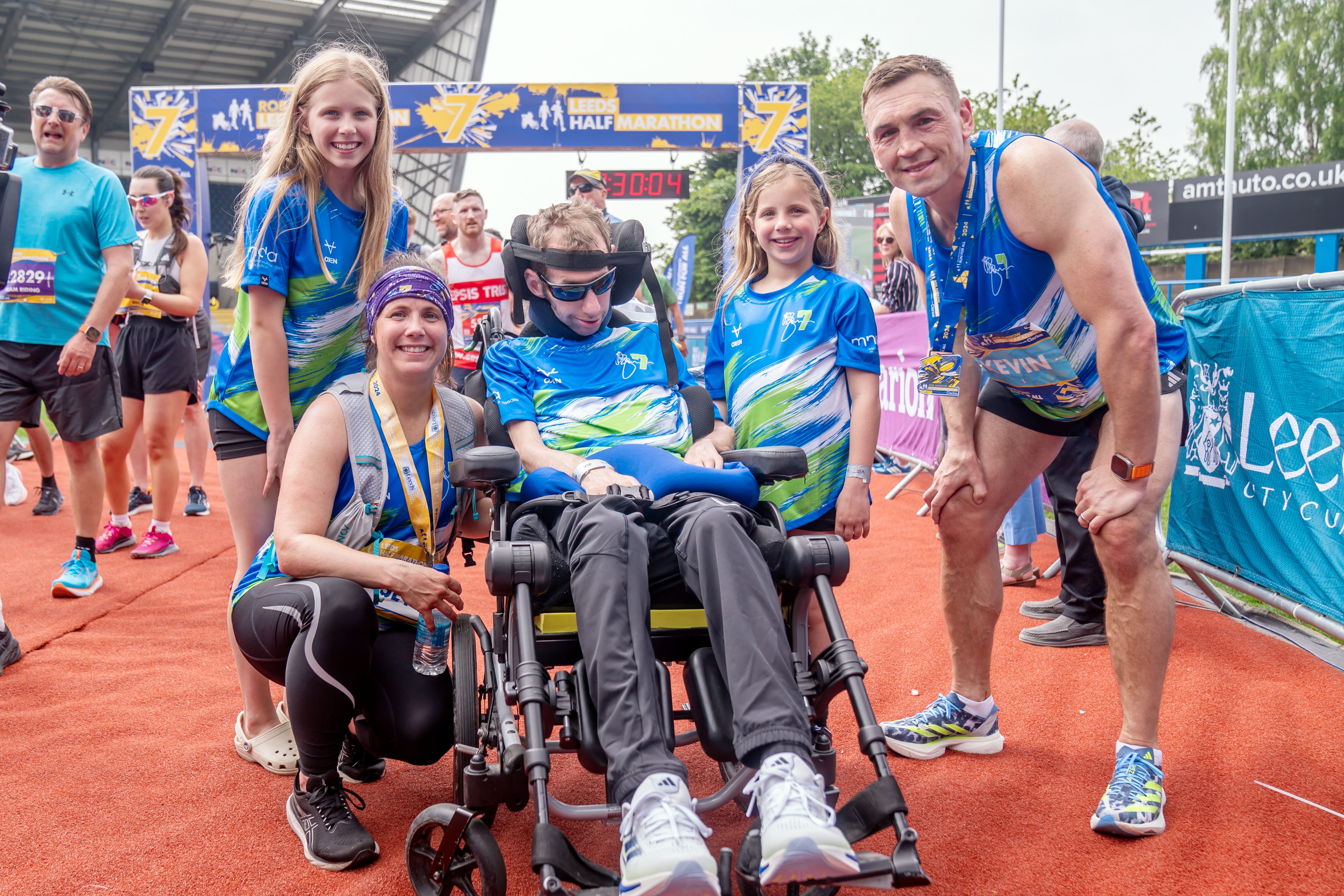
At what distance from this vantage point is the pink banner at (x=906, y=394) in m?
7.35

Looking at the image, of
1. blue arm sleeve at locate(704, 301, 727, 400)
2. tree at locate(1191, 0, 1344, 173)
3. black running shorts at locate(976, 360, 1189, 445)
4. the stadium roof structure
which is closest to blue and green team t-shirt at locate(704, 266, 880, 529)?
blue arm sleeve at locate(704, 301, 727, 400)

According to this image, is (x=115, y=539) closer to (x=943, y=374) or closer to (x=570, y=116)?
(x=943, y=374)

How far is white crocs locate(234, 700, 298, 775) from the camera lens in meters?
2.64

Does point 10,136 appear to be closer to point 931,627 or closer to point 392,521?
point 392,521

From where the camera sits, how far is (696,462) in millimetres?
2428

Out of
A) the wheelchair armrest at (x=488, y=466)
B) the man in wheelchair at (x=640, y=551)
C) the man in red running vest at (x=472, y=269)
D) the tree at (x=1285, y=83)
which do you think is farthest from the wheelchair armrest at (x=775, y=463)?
the tree at (x=1285, y=83)

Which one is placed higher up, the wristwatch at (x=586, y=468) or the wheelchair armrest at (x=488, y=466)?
the wheelchair armrest at (x=488, y=466)

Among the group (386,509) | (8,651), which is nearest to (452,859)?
(386,509)

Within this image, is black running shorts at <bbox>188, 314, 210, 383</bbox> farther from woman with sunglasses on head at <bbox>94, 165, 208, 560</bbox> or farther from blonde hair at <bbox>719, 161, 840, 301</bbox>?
blonde hair at <bbox>719, 161, 840, 301</bbox>

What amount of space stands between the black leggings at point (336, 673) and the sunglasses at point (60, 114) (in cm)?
296

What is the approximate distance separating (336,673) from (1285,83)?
3207cm

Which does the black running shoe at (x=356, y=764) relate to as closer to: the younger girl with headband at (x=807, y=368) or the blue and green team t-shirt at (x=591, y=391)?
the blue and green team t-shirt at (x=591, y=391)

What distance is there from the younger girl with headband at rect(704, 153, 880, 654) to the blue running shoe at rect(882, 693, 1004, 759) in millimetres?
364

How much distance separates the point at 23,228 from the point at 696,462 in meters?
3.62
